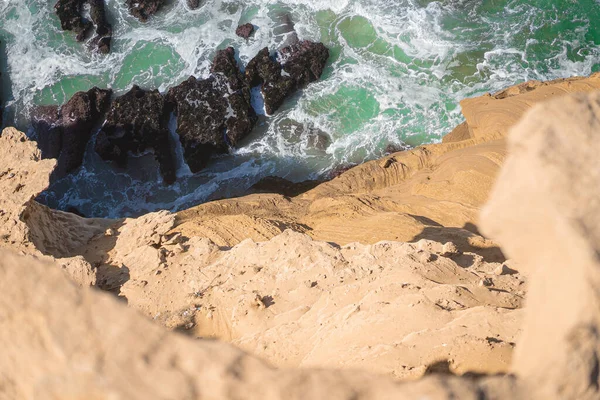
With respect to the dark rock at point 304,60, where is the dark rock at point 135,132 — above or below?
below

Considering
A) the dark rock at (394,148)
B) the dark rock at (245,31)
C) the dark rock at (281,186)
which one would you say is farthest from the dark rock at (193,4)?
the dark rock at (394,148)

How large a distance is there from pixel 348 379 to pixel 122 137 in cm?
1551

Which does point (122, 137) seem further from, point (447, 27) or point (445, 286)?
point (445, 286)

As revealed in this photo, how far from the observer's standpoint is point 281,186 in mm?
14898

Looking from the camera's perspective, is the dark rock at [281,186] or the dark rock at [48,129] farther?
the dark rock at [48,129]

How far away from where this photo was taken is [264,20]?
60.7ft

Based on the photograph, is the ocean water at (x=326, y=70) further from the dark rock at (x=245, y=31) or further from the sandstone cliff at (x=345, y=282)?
the sandstone cliff at (x=345, y=282)

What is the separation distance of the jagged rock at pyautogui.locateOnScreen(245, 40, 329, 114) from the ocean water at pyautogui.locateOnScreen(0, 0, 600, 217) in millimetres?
364

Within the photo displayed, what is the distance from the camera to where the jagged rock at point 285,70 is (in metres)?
16.9

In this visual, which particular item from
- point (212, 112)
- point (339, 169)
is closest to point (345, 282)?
point (339, 169)

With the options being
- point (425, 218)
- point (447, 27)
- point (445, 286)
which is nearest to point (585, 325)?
point (445, 286)

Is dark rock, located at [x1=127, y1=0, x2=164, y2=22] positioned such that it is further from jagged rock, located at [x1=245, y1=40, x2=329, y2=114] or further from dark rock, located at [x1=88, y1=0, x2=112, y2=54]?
jagged rock, located at [x1=245, y1=40, x2=329, y2=114]

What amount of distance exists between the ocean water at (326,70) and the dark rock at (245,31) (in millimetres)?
270

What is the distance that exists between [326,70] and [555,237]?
15.7 meters
